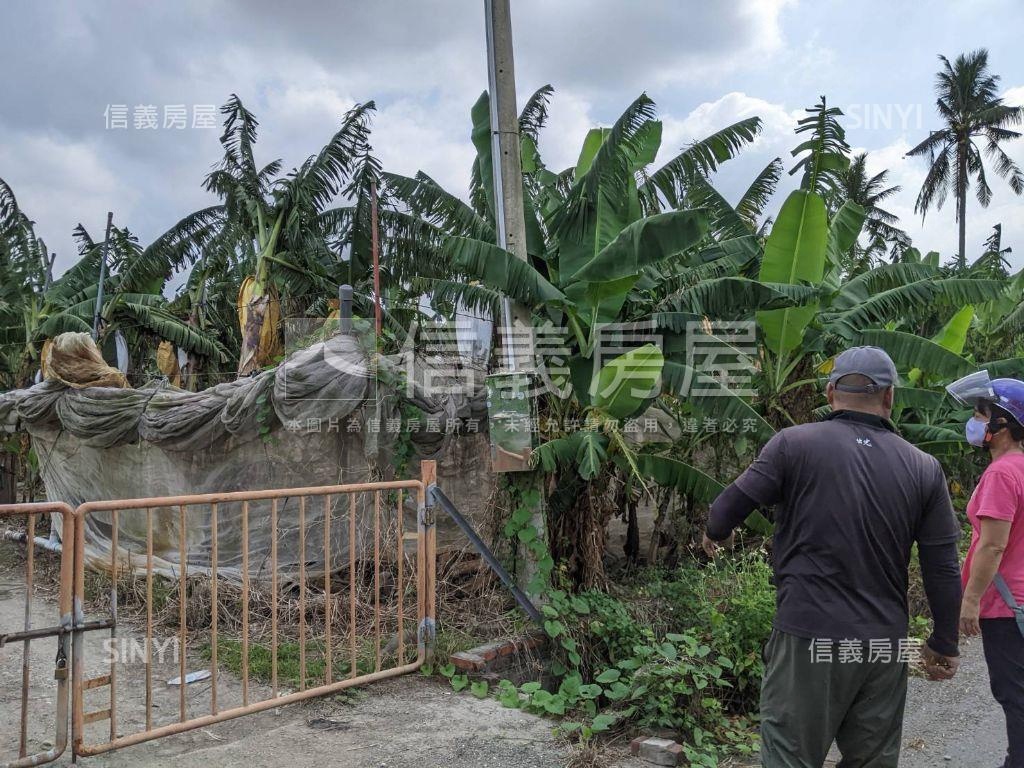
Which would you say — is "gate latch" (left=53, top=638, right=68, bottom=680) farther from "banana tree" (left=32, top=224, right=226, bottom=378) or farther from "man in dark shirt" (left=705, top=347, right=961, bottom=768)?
"banana tree" (left=32, top=224, right=226, bottom=378)

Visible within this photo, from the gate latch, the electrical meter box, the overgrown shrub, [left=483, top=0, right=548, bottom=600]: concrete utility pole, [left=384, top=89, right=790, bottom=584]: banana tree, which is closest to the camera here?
the gate latch

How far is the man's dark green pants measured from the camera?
2469 mm

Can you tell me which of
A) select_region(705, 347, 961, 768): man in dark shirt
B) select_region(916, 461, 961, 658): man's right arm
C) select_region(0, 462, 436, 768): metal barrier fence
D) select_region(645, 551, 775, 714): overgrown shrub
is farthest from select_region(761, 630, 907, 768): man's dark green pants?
select_region(0, 462, 436, 768): metal barrier fence

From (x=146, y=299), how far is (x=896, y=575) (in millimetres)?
12895

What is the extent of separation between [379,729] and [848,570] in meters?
2.77

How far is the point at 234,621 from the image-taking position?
616 cm

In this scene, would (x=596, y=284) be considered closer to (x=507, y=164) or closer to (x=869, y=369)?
(x=507, y=164)

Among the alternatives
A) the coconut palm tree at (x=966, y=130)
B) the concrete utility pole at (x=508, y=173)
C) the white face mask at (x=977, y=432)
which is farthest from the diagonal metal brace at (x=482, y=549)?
the coconut palm tree at (x=966, y=130)

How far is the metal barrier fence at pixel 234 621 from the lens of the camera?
3.61m

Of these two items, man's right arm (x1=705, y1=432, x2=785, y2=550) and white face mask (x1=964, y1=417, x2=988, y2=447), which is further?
white face mask (x1=964, y1=417, x2=988, y2=447)

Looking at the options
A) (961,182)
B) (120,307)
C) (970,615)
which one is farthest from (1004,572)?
(961,182)

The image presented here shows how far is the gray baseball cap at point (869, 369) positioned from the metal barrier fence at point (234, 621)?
283 cm

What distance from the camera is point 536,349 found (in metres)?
6.37

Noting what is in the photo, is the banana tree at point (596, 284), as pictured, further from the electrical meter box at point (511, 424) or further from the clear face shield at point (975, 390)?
the clear face shield at point (975, 390)
